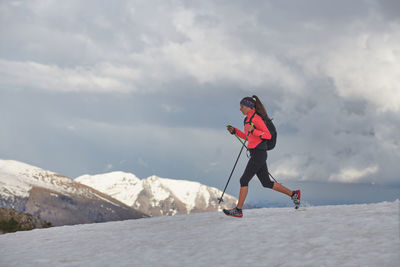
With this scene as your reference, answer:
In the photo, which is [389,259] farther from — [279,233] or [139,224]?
[139,224]

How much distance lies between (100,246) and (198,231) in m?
2.99

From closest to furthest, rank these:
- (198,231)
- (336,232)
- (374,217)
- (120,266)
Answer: (120,266), (336,232), (374,217), (198,231)

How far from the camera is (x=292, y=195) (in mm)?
15883

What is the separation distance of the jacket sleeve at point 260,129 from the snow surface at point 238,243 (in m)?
2.68

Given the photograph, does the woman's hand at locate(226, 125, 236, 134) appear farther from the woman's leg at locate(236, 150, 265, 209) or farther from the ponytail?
the ponytail

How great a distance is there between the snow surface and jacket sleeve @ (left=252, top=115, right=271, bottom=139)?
2681 mm

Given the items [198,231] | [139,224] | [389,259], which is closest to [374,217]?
[389,259]

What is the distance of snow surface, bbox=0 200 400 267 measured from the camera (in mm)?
10008

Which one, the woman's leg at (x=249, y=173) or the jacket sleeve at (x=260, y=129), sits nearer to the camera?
the jacket sleeve at (x=260, y=129)

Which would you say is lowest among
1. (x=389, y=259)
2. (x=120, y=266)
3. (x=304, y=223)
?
(x=120, y=266)

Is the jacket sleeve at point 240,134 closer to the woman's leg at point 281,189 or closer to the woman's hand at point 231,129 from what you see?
the woman's hand at point 231,129

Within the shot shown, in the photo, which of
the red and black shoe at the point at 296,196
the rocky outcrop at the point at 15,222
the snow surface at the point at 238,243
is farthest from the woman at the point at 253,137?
the rocky outcrop at the point at 15,222

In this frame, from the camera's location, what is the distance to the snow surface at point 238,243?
10008 millimetres

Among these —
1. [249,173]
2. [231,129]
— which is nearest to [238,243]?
[249,173]
